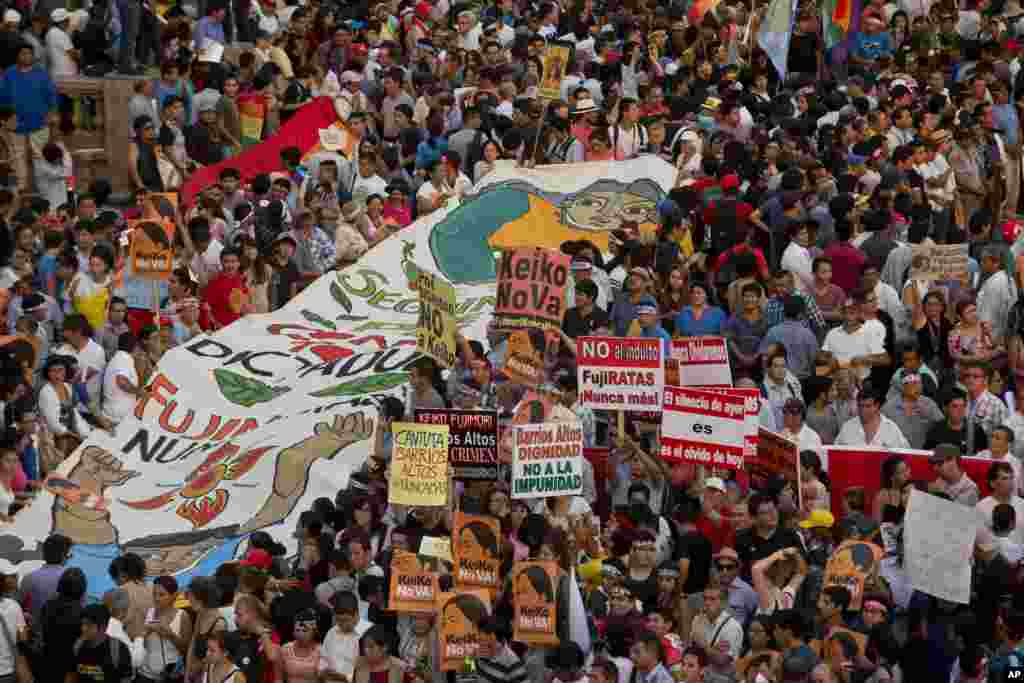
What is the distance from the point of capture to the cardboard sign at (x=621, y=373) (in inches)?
719

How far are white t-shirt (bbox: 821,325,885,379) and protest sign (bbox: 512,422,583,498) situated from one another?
112 inches

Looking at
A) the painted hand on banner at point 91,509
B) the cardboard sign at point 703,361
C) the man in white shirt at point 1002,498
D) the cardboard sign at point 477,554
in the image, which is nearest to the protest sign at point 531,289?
the cardboard sign at point 703,361

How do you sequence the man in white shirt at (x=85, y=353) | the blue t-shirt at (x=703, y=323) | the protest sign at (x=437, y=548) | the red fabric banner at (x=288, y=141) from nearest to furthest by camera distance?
the protest sign at (x=437, y=548), the blue t-shirt at (x=703, y=323), the man in white shirt at (x=85, y=353), the red fabric banner at (x=288, y=141)

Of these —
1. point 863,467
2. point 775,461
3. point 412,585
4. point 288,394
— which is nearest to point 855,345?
point 863,467

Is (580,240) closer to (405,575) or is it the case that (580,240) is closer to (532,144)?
(532,144)

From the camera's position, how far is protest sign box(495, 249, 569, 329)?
1894cm

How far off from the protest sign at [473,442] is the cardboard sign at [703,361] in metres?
1.68

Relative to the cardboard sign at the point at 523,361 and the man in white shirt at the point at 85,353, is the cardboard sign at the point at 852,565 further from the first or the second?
the man in white shirt at the point at 85,353

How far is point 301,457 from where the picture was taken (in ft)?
66.1

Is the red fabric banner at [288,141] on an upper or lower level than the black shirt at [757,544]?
upper

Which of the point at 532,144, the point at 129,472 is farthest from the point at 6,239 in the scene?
the point at 532,144

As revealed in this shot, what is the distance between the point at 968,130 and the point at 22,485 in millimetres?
8866

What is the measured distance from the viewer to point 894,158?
76.1 ft

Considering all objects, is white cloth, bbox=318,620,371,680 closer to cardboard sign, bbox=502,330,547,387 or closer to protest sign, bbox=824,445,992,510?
cardboard sign, bbox=502,330,547,387
